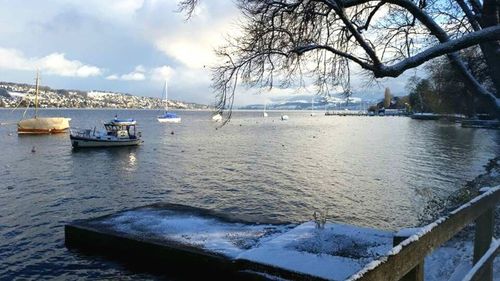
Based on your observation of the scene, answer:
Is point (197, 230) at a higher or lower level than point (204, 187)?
higher

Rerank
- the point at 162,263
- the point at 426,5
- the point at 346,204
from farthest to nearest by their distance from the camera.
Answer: the point at 346,204 < the point at 426,5 < the point at 162,263

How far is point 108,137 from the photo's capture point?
55.6 m

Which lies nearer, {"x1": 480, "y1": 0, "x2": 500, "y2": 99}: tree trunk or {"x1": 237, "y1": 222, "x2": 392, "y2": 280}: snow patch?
{"x1": 237, "y1": 222, "x2": 392, "y2": 280}: snow patch

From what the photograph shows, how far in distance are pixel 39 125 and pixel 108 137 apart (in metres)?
30.0

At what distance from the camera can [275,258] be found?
383 inches

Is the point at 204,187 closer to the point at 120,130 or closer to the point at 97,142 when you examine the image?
the point at 97,142

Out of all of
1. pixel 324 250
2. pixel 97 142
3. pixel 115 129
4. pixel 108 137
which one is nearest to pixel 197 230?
pixel 324 250

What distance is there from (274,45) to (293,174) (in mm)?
20937

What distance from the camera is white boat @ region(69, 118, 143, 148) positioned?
52.2m

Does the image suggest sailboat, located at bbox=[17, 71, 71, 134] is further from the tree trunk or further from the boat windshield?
the tree trunk

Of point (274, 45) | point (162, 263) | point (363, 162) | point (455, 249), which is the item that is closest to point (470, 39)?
point (455, 249)

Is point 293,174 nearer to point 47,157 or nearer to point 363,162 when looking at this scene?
point 363,162

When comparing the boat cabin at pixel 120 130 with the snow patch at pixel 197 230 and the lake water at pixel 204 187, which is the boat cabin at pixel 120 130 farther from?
the snow patch at pixel 197 230

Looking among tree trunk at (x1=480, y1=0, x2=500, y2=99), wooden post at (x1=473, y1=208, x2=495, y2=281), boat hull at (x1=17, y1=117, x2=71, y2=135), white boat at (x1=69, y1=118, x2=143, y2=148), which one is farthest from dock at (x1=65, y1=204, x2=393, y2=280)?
boat hull at (x1=17, y1=117, x2=71, y2=135)
